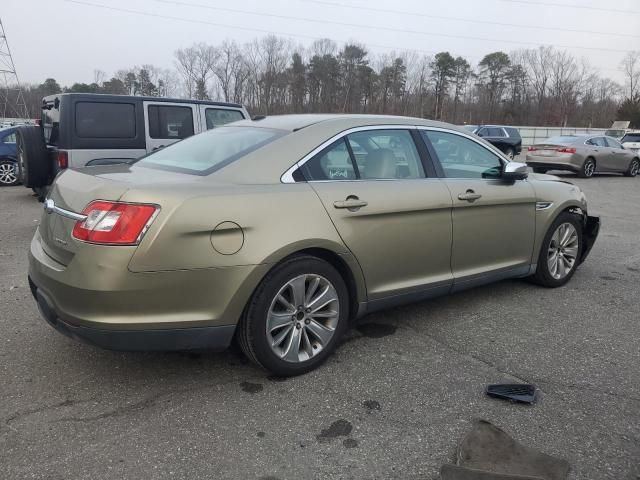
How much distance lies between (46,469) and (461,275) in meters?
2.96

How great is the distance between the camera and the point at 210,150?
A: 352 centimetres

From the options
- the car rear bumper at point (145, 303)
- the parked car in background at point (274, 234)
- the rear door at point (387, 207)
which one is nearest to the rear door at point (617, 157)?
the parked car in background at point (274, 234)

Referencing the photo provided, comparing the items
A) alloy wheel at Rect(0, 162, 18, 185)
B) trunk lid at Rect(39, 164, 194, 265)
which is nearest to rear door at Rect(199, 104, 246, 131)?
trunk lid at Rect(39, 164, 194, 265)

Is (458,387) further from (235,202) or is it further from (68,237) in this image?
(68,237)

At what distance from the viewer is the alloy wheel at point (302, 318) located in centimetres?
310

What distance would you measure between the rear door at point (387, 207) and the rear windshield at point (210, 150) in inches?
15.4

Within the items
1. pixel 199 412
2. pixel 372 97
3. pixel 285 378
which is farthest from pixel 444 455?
pixel 372 97

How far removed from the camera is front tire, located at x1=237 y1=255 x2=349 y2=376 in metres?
2.99

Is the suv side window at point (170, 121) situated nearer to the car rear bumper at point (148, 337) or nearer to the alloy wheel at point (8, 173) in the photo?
the car rear bumper at point (148, 337)

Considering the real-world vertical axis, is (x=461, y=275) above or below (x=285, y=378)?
above

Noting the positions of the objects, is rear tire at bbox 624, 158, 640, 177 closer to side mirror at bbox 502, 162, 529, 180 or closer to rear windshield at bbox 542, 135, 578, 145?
rear windshield at bbox 542, 135, 578, 145

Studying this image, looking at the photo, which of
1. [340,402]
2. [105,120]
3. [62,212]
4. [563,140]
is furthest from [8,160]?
[563,140]

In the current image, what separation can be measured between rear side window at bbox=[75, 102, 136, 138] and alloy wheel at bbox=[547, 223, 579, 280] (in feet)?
20.6

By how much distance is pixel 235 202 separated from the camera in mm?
2869
